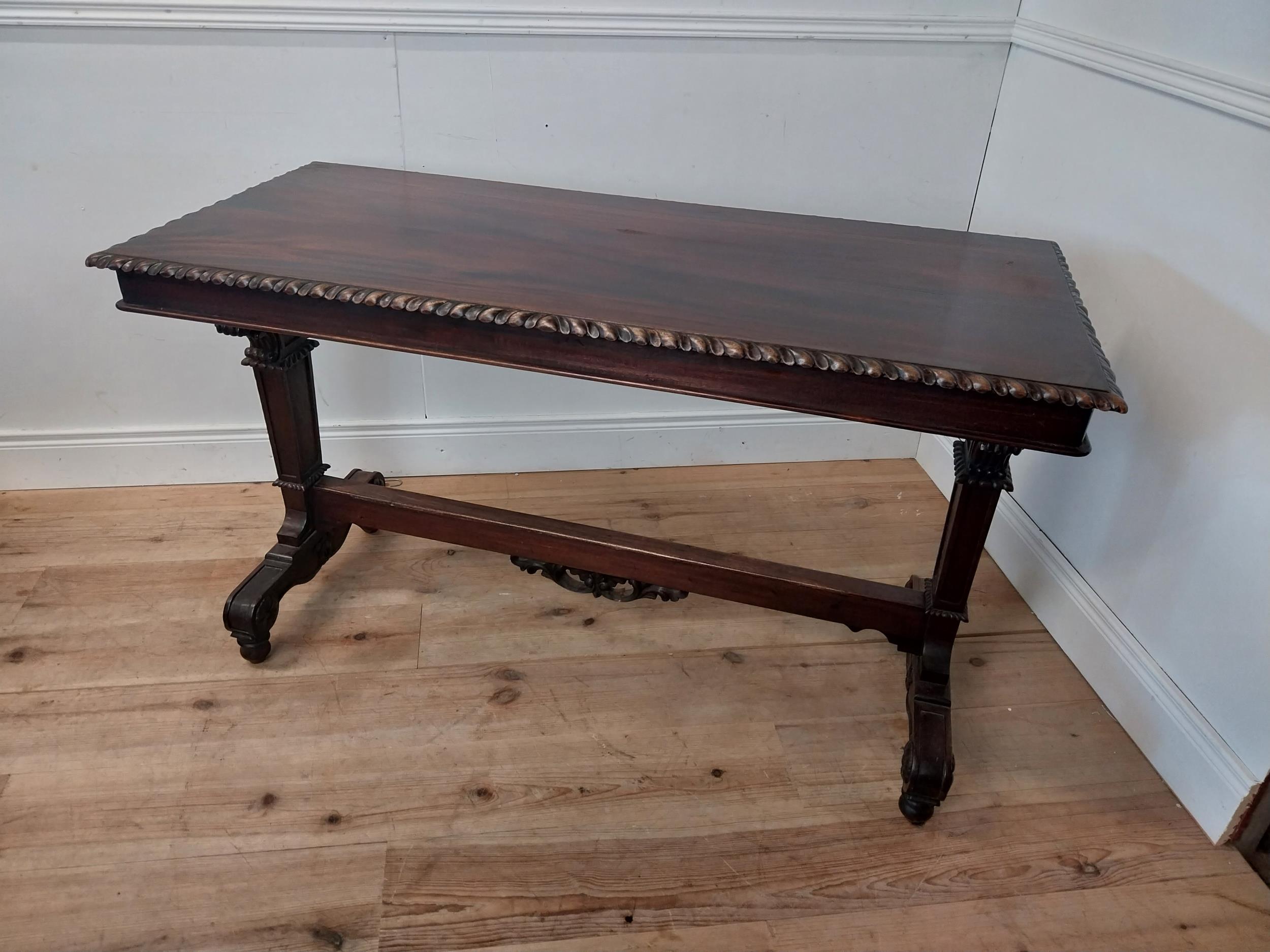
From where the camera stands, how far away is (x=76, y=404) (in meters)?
2.08

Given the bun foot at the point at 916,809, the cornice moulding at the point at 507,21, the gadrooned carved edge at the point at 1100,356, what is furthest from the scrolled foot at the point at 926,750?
the cornice moulding at the point at 507,21

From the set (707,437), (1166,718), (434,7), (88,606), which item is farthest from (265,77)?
(1166,718)

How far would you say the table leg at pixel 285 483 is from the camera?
1.62 metres

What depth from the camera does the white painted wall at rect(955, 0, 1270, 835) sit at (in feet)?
4.46

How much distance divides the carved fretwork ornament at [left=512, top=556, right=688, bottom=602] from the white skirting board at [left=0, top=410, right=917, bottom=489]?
0.59 metres

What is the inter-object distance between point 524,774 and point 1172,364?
126 centimetres

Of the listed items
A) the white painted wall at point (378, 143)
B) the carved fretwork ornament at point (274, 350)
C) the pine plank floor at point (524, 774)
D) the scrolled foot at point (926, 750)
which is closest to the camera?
the pine plank floor at point (524, 774)

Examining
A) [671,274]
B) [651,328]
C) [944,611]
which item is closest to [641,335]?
[651,328]

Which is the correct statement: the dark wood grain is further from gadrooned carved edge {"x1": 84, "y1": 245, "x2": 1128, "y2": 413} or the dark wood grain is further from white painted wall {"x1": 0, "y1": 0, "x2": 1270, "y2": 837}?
white painted wall {"x1": 0, "y1": 0, "x2": 1270, "y2": 837}

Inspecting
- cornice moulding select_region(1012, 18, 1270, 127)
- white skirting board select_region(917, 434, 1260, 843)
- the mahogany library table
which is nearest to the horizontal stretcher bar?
the mahogany library table

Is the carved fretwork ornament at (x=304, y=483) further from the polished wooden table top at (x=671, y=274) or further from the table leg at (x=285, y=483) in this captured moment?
the polished wooden table top at (x=671, y=274)

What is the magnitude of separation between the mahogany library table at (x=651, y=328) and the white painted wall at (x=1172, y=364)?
8.6 inches

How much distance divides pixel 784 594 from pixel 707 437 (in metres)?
0.77

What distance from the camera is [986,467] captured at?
1.34 metres
